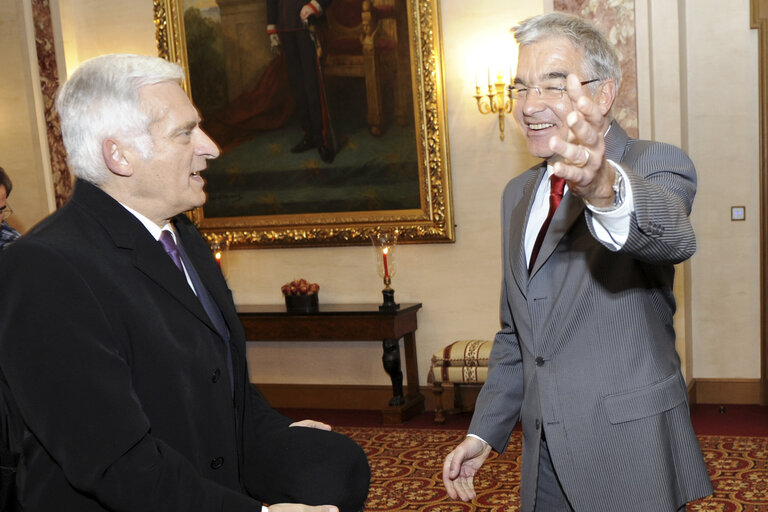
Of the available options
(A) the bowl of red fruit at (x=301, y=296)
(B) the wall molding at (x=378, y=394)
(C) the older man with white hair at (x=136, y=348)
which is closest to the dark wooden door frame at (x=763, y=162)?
(B) the wall molding at (x=378, y=394)

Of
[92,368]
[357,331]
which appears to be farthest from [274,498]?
[357,331]

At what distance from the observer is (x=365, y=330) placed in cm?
725

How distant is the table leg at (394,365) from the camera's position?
7180mm

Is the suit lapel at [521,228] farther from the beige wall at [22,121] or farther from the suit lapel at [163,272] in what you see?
the beige wall at [22,121]

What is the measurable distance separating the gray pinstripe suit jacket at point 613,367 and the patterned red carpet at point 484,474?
10.4ft

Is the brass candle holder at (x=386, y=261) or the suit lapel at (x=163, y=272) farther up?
the suit lapel at (x=163, y=272)

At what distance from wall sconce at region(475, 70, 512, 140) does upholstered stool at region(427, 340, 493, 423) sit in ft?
5.91

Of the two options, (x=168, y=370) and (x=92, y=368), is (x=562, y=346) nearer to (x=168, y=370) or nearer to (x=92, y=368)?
(x=168, y=370)

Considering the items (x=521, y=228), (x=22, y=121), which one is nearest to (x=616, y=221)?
(x=521, y=228)

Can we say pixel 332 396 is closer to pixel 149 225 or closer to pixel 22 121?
pixel 22 121

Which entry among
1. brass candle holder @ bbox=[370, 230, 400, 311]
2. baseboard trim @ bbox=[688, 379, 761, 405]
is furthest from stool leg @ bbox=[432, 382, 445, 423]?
baseboard trim @ bbox=[688, 379, 761, 405]

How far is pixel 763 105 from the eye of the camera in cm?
669

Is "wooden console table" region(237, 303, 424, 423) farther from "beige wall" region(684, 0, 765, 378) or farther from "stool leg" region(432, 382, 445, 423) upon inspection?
"beige wall" region(684, 0, 765, 378)

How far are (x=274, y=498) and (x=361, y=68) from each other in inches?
231
